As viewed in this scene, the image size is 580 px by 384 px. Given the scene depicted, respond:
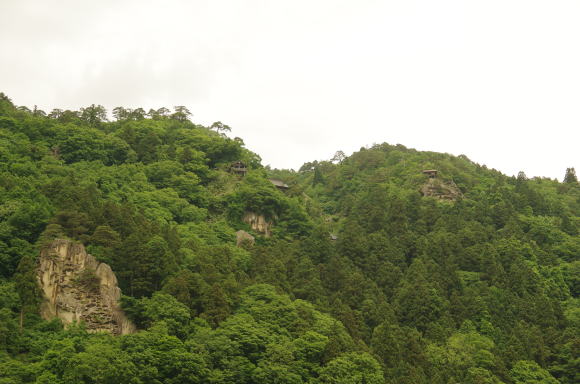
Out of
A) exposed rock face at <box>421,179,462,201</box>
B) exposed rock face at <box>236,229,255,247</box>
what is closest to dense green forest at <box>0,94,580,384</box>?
exposed rock face at <box>421,179,462,201</box>

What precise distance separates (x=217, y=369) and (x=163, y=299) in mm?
5787

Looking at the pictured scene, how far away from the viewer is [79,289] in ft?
144

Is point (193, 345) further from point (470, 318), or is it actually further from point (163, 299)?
point (470, 318)

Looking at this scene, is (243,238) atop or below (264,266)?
atop

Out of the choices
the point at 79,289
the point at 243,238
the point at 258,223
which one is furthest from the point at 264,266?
the point at 79,289

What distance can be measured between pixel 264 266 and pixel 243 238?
939 cm

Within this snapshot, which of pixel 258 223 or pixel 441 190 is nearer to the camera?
pixel 258 223

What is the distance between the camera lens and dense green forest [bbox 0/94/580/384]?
41812 millimetres

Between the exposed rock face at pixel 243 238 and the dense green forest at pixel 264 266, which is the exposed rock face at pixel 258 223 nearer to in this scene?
the dense green forest at pixel 264 266

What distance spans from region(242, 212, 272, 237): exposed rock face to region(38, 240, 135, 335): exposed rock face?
26175 mm

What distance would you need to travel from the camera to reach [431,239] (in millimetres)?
68188

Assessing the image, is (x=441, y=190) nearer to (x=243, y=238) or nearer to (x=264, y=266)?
(x=243, y=238)

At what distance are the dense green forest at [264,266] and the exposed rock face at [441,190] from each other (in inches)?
13.9

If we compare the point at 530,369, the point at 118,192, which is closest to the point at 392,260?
the point at 530,369
